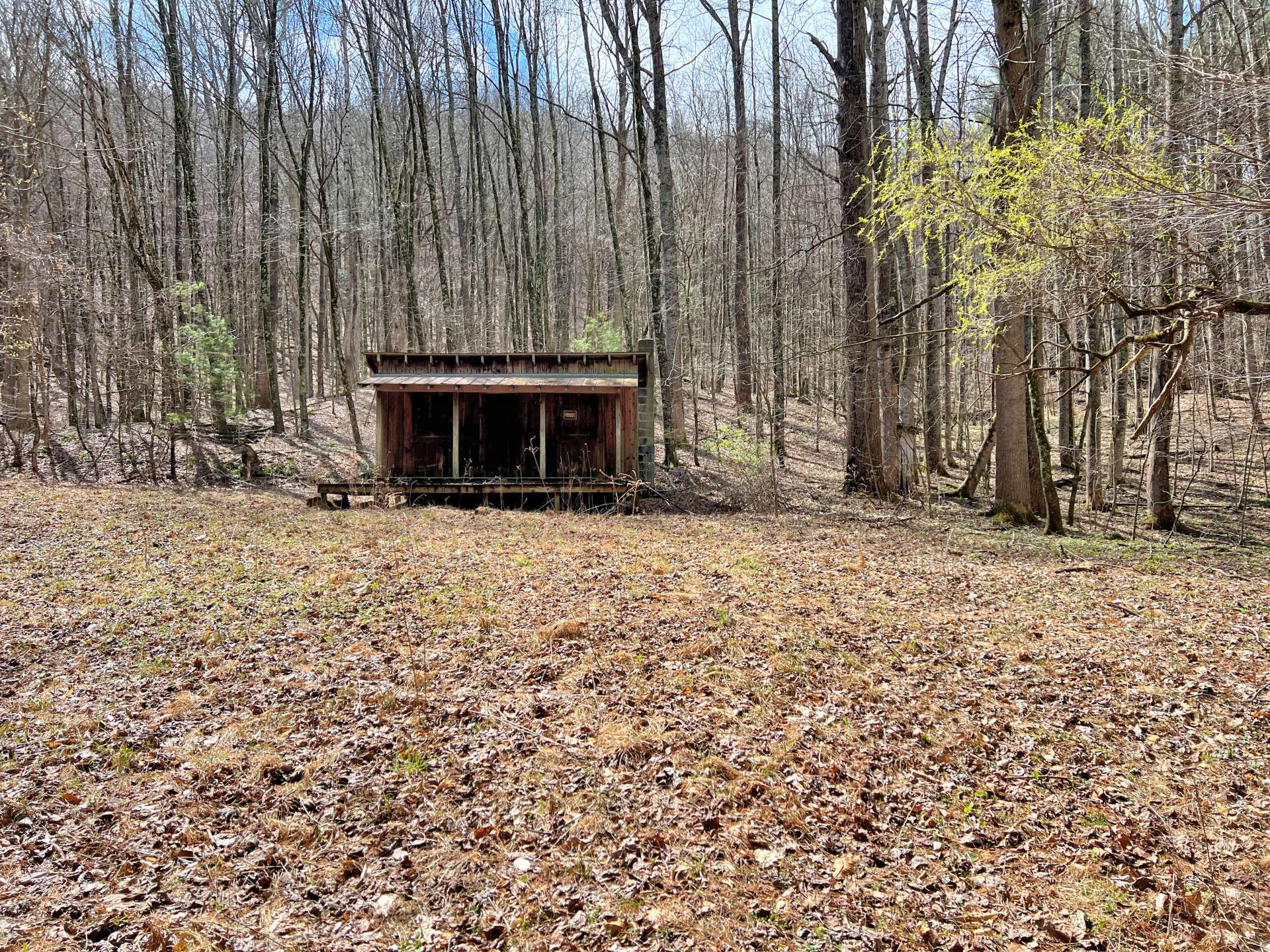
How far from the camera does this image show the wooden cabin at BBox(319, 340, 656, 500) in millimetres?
13578

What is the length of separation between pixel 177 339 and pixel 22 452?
13.8 feet

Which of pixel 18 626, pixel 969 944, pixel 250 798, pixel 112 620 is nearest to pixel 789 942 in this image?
pixel 969 944

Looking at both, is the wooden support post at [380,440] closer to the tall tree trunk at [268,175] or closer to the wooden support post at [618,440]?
the wooden support post at [618,440]

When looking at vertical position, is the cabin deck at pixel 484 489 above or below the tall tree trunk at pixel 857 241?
below

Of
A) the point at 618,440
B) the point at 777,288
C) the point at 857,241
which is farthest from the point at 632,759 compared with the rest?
the point at 777,288

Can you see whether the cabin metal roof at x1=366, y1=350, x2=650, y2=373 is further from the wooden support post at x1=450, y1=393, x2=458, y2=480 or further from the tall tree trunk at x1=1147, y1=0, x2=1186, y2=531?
the tall tree trunk at x1=1147, y1=0, x2=1186, y2=531

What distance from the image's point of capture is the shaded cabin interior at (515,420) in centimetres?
1398

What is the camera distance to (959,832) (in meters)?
3.42

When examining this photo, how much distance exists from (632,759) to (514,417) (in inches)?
463

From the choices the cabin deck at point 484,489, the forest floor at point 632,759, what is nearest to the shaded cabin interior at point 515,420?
the cabin deck at point 484,489

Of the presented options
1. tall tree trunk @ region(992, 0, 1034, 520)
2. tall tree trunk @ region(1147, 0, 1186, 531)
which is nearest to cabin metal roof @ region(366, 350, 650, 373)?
tall tree trunk @ region(992, 0, 1034, 520)

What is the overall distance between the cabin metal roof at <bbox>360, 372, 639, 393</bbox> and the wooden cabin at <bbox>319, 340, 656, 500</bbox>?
0.03 metres

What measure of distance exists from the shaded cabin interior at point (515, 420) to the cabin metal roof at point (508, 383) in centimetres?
5

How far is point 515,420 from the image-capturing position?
15.1 m
